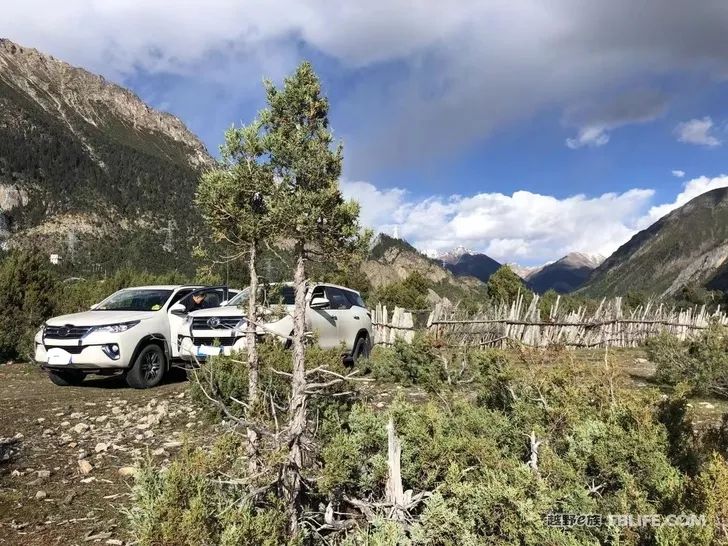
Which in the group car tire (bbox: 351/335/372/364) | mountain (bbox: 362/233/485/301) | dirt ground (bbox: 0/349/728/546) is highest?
mountain (bbox: 362/233/485/301)

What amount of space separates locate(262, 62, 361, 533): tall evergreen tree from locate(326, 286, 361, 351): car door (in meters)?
5.99

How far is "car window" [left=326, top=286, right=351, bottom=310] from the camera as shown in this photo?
32.7ft

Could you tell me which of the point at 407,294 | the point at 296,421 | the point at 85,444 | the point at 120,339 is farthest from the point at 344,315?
the point at 407,294

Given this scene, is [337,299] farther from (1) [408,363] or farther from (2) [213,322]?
(2) [213,322]

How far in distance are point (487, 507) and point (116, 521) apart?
8.84 ft

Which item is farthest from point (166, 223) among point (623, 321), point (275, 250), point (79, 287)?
point (275, 250)

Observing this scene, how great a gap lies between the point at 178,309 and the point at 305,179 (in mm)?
6106

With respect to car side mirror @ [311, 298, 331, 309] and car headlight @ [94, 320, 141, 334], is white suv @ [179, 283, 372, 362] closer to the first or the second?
car side mirror @ [311, 298, 331, 309]

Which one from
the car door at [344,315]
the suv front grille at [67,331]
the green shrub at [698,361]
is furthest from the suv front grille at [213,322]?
the green shrub at [698,361]

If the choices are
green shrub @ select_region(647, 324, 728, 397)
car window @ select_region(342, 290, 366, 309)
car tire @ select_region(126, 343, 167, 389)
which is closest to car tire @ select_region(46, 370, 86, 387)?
car tire @ select_region(126, 343, 167, 389)

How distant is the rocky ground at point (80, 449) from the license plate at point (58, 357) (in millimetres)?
484

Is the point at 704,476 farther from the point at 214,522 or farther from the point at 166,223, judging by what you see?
the point at 166,223

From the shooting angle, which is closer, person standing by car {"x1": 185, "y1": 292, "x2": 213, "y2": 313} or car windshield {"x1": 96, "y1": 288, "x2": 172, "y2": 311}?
car windshield {"x1": 96, "y1": 288, "x2": 172, "y2": 311}

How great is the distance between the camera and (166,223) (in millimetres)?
138125
